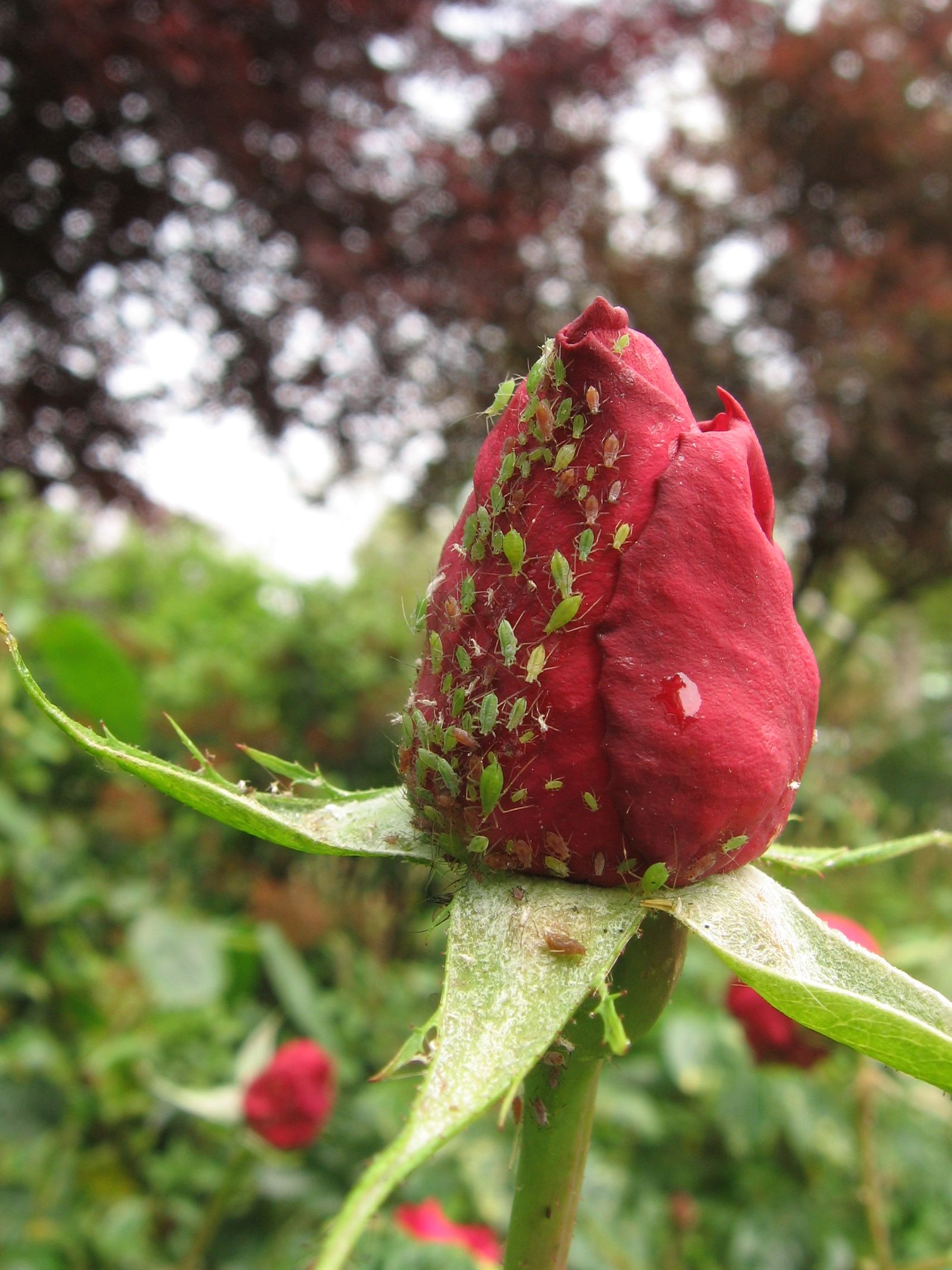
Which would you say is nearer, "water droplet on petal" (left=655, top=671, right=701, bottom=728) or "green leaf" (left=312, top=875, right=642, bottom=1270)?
"green leaf" (left=312, top=875, right=642, bottom=1270)

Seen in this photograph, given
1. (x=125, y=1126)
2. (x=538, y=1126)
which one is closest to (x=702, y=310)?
(x=125, y=1126)

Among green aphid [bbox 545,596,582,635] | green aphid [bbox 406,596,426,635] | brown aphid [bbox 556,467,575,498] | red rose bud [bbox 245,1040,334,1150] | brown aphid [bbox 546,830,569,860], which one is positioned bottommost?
red rose bud [bbox 245,1040,334,1150]

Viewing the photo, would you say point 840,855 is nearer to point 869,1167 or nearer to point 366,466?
point 869,1167

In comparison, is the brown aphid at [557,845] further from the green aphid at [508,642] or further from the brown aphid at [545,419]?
the brown aphid at [545,419]

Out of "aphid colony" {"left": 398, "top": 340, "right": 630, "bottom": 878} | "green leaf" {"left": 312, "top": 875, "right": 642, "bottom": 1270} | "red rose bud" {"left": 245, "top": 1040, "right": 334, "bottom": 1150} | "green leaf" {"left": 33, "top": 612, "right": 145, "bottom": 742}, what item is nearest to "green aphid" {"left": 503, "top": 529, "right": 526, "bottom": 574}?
"aphid colony" {"left": 398, "top": 340, "right": 630, "bottom": 878}

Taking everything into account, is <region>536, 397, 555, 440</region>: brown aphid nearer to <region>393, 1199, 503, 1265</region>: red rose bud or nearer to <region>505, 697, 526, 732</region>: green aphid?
<region>505, 697, 526, 732</region>: green aphid

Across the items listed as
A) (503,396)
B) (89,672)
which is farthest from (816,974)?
(89,672)
